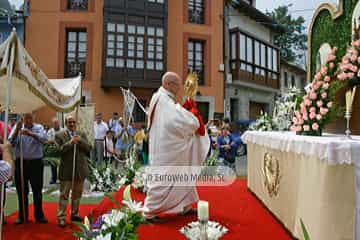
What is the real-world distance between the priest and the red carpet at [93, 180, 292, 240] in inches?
9.4

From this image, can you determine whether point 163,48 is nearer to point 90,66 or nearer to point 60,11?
point 90,66

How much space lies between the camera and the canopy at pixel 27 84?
3.35m

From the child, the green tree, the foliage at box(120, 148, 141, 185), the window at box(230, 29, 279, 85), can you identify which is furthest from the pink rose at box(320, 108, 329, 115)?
the green tree

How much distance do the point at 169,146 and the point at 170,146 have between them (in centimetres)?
1

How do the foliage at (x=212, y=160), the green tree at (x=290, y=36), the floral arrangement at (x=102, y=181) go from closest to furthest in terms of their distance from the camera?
1. the floral arrangement at (x=102, y=181)
2. the foliage at (x=212, y=160)
3. the green tree at (x=290, y=36)

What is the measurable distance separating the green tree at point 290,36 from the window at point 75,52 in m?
23.2

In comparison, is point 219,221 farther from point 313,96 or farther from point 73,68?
point 73,68

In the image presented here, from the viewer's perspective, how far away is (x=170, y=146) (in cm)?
438

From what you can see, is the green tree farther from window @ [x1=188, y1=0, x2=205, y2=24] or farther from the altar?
the altar

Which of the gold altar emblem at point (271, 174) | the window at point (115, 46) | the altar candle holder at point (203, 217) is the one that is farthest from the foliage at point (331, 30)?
the window at point (115, 46)

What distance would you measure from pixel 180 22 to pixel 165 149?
1511 cm

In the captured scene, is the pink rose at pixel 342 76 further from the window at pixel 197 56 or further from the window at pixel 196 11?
the window at pixel 196 11

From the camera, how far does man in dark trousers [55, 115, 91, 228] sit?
15.5ft

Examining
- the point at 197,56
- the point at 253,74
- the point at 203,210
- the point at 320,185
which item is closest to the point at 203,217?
the point at 203,210
